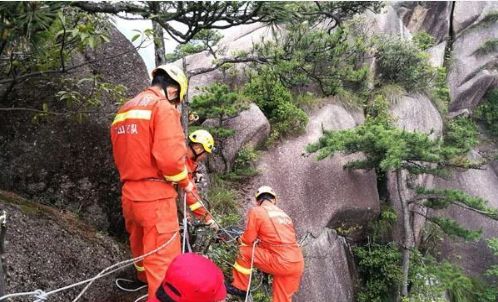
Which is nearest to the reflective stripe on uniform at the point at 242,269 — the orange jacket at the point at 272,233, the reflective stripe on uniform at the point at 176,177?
the orange jacket at the point at 272,233

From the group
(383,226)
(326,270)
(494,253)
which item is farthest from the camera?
(494,253)

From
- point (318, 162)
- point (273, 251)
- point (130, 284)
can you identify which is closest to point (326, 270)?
point (318, 162)

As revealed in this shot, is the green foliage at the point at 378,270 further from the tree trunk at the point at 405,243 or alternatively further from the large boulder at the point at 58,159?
the large boulder at the point at 58,159

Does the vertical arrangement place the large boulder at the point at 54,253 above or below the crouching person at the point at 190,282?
below

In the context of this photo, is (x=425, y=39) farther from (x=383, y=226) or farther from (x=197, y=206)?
(x=197, y=206)

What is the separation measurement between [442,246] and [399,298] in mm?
4440

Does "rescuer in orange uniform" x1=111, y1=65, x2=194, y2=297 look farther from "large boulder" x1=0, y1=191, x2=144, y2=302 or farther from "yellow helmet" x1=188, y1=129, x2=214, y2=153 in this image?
"yellow helmet" x1=188, y1=129, x2=214, y2=153

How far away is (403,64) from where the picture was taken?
13977 millimetres

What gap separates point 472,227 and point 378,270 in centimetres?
566

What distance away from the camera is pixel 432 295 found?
1052 cm

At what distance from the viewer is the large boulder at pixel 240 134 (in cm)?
993

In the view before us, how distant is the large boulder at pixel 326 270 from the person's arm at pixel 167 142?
5.93 meters

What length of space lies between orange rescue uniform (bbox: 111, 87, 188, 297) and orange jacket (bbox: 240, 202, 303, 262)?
148 centimetres

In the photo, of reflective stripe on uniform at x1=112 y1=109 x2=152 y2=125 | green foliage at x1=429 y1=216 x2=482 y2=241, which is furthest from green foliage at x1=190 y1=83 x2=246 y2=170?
green foliage at x1=429 y1=216 x2=482 y2=241
